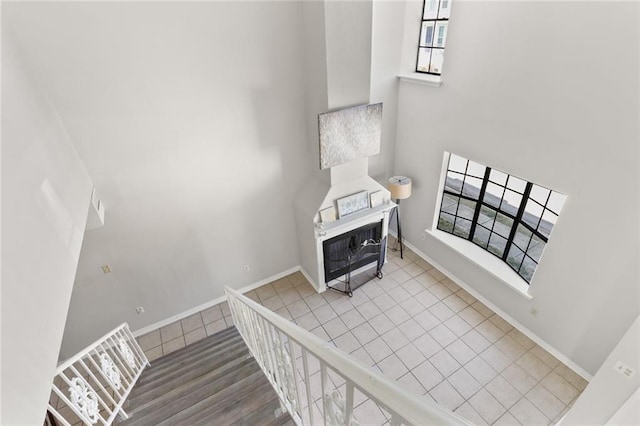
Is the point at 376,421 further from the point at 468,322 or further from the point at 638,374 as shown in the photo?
the point at 638,374

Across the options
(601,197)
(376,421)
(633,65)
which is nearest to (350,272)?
(376,421)

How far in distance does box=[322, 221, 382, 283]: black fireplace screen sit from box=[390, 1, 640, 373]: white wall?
1.76m

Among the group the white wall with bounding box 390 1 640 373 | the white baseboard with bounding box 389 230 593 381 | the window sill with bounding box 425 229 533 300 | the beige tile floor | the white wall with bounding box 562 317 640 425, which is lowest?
the beige tile floor

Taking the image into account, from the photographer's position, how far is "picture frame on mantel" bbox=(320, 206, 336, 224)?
4699 mm

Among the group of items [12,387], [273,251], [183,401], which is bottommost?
[273,251]

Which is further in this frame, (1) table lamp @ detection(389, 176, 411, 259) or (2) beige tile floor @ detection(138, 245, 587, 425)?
(1) table lamp @ detection(389, 176, 411, 259)

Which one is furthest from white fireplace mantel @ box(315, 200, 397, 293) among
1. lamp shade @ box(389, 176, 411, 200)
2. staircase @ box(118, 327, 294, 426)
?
staircase @ box(118, 327, 294, 426)

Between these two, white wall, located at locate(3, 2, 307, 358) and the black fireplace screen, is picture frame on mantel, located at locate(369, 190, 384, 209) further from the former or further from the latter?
white wall, located at locate(3, 2, 307, 358)

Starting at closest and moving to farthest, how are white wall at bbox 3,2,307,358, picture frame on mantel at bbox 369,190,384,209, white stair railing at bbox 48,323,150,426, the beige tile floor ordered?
white stair railing at bbox 48,323,150,426
white wall at bbox 3,2,307,358
the beige tile floor
picture frame on mantel at bbox 369,190,384,209

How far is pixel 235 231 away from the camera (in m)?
4.88

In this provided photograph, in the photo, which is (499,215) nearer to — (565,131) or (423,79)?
(423,79)

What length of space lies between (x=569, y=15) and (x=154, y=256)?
5479mm

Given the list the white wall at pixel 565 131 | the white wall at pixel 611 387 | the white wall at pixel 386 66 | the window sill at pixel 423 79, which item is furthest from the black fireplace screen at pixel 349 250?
the white wall at pixel 611 387

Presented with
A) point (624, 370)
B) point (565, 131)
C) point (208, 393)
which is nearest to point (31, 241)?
point (208, 393)
